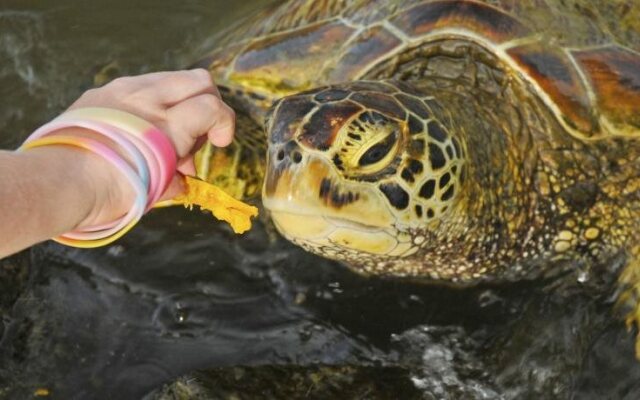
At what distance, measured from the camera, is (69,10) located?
3.68 m

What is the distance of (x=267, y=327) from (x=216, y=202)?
612 mm

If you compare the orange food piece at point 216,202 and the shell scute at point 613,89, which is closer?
the orange food piece at point 216,202

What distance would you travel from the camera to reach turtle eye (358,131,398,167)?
6.40 feet

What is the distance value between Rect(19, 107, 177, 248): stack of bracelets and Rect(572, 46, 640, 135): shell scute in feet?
4.39

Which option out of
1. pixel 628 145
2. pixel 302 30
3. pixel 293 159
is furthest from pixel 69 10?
pixel 628 145

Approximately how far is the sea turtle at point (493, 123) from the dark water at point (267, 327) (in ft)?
0.44

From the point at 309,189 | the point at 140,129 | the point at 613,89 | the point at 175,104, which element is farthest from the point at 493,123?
the point at 140,129

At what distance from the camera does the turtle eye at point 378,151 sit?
6.40 ft

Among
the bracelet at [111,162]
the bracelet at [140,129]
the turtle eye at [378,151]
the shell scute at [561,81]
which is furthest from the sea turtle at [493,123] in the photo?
the bracelet at [111,162]

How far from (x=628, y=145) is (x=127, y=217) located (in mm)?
1579

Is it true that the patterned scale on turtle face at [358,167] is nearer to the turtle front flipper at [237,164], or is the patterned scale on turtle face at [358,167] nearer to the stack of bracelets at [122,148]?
the stack of bracelets at [122,148]

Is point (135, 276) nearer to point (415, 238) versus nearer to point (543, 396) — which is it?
point (415, 238)

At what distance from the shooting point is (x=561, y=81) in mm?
2383

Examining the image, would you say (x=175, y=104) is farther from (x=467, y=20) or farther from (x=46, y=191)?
(x=467, y=20)
